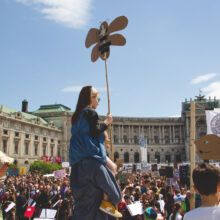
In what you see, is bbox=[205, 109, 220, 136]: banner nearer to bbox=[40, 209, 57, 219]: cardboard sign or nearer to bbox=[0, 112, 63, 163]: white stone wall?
bbox=[40, 209, 57, 219]: cardboard sign

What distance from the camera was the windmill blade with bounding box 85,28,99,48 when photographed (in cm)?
480

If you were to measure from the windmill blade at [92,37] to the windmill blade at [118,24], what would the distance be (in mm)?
378

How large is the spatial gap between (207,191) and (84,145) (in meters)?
1.35

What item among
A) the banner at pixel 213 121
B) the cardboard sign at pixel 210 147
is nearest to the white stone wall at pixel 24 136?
the banner at pixel 213 121

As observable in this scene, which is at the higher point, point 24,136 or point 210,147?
point 24,136

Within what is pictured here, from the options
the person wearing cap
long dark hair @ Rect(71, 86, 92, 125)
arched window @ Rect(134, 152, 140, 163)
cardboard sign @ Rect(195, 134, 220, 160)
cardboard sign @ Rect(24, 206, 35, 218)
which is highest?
long dark hair @ Rect(71, 86, 92, 125)

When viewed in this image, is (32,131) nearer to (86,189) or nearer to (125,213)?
(125,213)

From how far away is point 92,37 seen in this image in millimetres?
4836

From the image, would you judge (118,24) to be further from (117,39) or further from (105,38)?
(105,38)

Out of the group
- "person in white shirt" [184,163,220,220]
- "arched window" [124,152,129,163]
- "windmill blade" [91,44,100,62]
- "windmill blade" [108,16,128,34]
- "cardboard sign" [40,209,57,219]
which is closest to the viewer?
"person in white shirt" [184,163,220,220]

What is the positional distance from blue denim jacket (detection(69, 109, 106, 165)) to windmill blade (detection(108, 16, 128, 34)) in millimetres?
2076

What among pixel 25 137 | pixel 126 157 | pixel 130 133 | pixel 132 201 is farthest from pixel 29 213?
pixel 130 133

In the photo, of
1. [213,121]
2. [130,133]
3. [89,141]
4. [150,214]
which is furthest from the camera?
[130,133]

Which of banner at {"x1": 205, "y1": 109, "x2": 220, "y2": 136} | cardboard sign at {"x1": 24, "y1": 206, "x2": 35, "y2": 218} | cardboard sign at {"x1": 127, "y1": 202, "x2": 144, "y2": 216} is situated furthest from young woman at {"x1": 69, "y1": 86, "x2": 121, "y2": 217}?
cardboard sign at {"x1": 24, "y1": 206, "x2": 35, "y2": 218}
